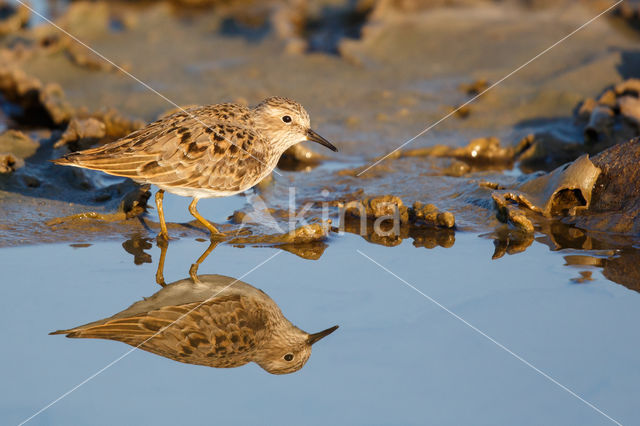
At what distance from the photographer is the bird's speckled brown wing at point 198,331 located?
4.68m

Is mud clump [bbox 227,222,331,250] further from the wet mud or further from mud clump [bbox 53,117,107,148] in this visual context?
mud clump [bbox 53,117,107,148]

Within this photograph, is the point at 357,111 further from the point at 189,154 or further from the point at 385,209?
the point at 189,154

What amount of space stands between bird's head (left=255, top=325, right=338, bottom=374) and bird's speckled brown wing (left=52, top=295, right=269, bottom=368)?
127mm

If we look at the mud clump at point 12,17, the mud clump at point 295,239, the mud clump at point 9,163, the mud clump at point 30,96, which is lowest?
the mud clump at point 295,239

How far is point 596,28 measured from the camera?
11.5 m

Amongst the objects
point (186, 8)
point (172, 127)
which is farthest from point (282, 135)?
point (186, 8)

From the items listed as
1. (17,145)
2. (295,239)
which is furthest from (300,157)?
(17,145)

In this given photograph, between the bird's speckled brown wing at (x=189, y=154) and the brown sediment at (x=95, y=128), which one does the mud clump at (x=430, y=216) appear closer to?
the bird's speckled brown wing at (x=189, y=154)

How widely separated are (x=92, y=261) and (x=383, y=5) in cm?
785

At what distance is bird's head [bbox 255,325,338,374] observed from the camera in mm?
4503

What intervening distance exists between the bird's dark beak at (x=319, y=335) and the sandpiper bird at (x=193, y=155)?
2.11 m

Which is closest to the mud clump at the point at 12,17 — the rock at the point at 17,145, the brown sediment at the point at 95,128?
the brown sediment at the point at 95,128

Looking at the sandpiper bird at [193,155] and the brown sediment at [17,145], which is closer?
the sandpiper bird at [193,155]

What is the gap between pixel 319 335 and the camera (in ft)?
15.8
